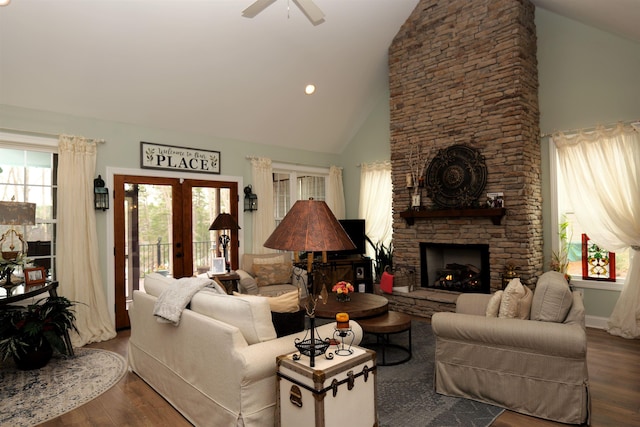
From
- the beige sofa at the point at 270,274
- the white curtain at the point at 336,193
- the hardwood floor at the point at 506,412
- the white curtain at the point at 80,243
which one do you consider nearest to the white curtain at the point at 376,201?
the white curtain at the point at 336,193

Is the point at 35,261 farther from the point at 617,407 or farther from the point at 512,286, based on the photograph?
the point at 617,407

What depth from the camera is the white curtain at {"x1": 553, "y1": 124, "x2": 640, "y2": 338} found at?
14.8 ft

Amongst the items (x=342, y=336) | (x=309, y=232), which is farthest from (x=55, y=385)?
(x=309, y=232)

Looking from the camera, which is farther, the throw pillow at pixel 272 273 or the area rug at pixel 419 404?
the throw pillow at pixel 272 273

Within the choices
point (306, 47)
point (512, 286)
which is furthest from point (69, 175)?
point (512, 286)

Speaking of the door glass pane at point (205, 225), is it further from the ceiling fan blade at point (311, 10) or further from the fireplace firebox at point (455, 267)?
the ceiling fan blade at point (311, 10)

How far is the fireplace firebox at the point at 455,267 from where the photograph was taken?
17.9 feet

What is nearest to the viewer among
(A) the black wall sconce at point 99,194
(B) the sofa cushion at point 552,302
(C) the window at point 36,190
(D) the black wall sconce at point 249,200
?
(B) the sofa cushion at point 552,302

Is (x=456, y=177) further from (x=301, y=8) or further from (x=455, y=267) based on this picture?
(x=301, y=8)

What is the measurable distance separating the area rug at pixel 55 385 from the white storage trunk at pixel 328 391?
1.93 meters

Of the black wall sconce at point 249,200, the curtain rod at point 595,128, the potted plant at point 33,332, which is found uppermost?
the curtain rod at point 595,128

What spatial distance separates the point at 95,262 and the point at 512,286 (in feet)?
15.0

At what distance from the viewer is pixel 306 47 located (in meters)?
5.52

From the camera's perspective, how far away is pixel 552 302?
9.31 feet
